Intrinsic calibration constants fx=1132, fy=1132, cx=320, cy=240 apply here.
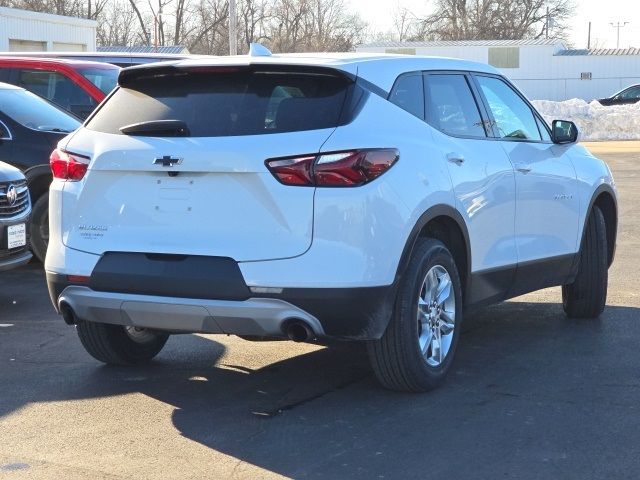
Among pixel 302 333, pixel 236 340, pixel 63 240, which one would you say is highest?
pixel 63 240

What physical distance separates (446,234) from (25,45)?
37.5 m

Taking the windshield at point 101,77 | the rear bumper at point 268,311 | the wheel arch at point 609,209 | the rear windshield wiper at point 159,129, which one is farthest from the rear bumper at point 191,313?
the windshield at point 101,77

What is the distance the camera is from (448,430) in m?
5.23

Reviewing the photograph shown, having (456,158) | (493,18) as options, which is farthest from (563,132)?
(493,18)

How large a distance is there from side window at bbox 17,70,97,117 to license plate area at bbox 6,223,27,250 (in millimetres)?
5151

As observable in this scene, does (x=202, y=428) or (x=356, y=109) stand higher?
(x=356, y=109)

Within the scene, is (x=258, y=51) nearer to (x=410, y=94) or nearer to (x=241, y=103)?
(x=241, y=103)

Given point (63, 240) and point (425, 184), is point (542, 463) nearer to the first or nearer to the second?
point (425, 184)

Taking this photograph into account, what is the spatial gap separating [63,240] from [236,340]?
185 centimetres

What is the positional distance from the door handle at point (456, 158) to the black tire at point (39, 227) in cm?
539

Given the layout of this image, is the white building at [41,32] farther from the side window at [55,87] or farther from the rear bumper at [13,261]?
the rear bumper at [13,261]

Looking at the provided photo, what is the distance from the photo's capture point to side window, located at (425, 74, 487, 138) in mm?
6246

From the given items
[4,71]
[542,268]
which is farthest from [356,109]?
[4,71]

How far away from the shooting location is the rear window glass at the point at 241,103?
5422mm
